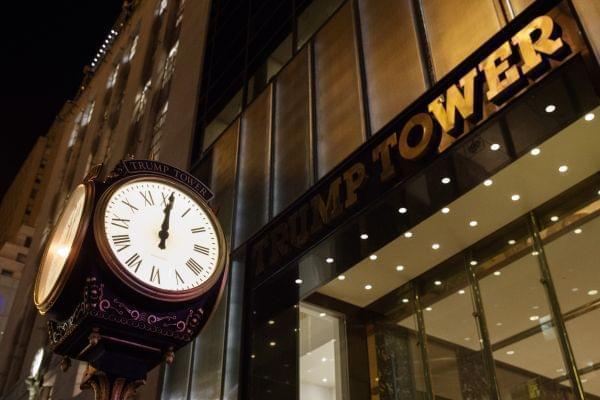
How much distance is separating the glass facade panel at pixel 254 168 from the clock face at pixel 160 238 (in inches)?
207

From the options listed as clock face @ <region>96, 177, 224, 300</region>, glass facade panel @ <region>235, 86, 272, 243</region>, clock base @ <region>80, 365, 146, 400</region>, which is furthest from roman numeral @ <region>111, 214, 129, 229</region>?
glass facade panel @ <region>235, 86, 272, 243</region>

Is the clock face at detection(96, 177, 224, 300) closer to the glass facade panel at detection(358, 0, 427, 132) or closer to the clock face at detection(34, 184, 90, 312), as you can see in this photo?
the clock face at detection(34, 184, 90, 312)

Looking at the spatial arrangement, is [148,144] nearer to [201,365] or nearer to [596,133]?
[201,365]

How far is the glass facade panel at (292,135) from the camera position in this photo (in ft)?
26.2

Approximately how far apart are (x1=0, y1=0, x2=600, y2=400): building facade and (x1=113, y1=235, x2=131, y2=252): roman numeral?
362cm

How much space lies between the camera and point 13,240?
41438 mm

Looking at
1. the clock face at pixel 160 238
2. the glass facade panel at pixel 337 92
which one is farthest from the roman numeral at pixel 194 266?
the glass facade panel at pixel 337 92

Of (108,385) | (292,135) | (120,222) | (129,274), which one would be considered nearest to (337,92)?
(292,135)

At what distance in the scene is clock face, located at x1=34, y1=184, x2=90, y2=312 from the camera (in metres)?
2.52

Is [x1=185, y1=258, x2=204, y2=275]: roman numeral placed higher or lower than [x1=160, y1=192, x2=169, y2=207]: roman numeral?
lower

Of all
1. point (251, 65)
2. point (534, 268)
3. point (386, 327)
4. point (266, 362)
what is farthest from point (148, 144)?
point (534, 268)

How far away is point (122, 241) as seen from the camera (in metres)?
2.65

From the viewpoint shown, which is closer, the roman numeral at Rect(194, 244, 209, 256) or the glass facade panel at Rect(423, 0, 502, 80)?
the roman numeral at Rect(194, 244, 209, 256)

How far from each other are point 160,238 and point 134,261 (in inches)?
9.7
